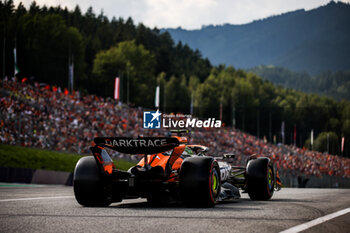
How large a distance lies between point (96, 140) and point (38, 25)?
73534 mm

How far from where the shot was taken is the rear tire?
8773 millimetres

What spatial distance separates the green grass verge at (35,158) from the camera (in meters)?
23.8

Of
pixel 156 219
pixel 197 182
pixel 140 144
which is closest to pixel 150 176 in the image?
pixel 140 144

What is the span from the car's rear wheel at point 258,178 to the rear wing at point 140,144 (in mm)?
2985

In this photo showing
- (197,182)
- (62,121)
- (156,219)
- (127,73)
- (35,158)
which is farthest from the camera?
(127,73)

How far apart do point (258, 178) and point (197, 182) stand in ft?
9.71

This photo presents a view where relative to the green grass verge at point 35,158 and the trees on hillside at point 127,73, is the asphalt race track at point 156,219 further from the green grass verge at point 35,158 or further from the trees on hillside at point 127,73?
the trees on hillside at point 127,73

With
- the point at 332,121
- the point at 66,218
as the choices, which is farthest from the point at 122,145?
the point at 332,121

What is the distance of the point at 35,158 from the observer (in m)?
25.2

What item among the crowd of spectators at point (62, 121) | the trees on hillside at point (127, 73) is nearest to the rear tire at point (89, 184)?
the crowd of spectators at point (62, 121)

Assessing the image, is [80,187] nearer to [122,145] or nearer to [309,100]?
[122,145]

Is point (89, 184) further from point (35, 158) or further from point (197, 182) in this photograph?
point (35, 158)

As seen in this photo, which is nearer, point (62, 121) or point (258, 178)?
point (258, 178)
